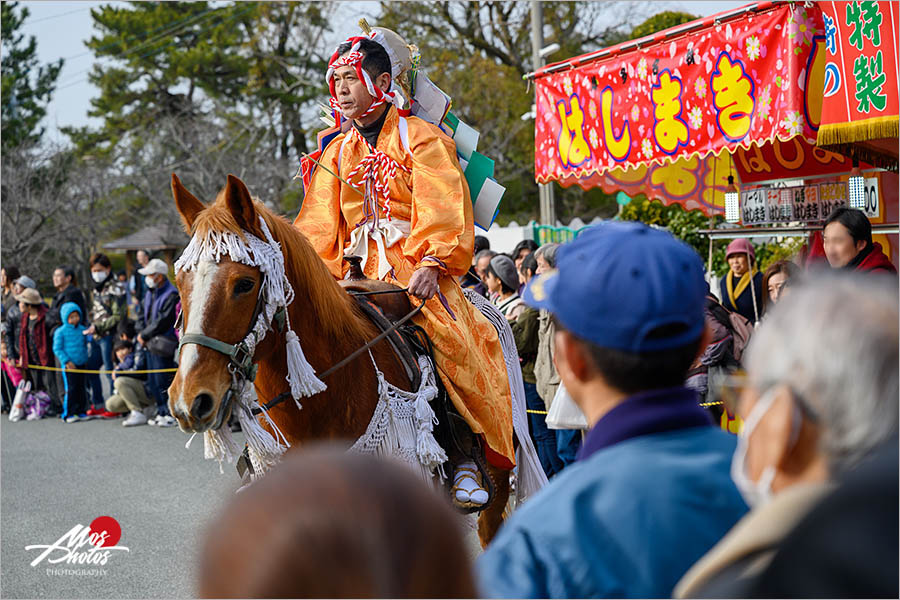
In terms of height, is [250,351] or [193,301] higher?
[193,301]

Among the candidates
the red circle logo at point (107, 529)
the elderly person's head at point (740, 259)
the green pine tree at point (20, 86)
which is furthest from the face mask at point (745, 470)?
the green pine tree at point (20, 86)

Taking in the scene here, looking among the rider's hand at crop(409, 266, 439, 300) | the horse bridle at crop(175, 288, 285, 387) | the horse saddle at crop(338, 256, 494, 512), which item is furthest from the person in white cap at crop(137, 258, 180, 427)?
the horse bridle at crop(175, 288, 285, 387)

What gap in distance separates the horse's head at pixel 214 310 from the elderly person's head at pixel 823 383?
212 cm

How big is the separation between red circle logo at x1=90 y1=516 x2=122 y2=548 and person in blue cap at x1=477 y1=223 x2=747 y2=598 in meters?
5.27

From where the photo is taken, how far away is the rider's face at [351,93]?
3992 mm

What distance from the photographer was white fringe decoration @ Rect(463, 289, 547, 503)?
4324 mm

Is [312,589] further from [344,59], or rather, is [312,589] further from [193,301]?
[344,59]

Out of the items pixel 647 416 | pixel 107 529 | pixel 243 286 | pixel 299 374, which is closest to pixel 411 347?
pixel 299 374

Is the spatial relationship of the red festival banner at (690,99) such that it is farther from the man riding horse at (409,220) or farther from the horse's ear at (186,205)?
the horse's ear at (186,205)

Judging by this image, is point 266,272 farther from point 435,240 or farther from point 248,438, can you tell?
point 435,240

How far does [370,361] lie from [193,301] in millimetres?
845

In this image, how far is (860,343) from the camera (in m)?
1.13

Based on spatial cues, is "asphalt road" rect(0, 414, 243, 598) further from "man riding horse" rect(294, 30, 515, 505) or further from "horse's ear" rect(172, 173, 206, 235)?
"horse's ear" rect(172, 173, 206, 235)

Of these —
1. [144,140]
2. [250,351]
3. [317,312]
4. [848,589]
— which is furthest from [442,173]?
[144,140]
